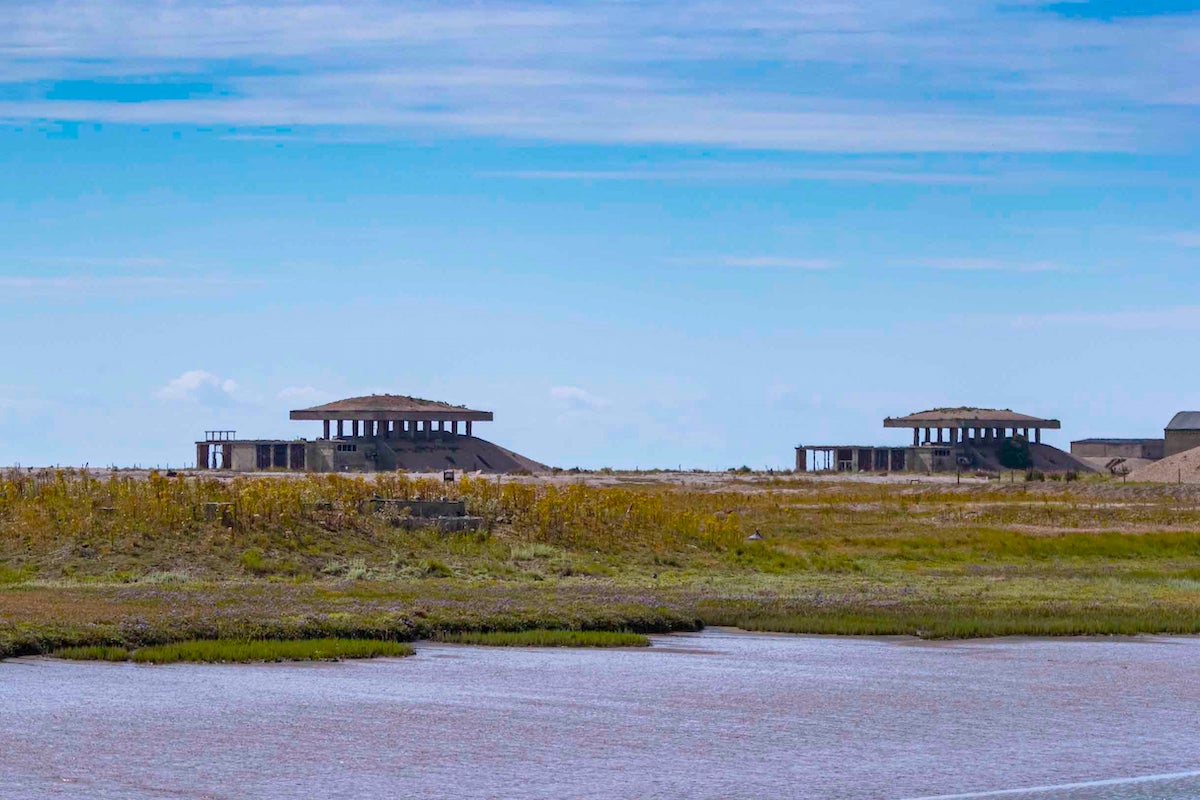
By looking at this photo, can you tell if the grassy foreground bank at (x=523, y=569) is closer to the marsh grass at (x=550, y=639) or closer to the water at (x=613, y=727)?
the marsh grass at (x=550, y=639)

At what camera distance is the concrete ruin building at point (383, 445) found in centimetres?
8669

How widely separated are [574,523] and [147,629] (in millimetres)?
20326

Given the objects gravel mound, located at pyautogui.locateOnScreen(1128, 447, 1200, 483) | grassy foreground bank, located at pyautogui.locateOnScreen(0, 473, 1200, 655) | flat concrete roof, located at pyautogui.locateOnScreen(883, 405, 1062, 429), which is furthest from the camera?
flat concrete roof, located at pyautogui.locateOnScreen(883, 405, 1062, 429)

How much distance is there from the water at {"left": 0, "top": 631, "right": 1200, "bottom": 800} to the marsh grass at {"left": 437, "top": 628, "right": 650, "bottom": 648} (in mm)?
832

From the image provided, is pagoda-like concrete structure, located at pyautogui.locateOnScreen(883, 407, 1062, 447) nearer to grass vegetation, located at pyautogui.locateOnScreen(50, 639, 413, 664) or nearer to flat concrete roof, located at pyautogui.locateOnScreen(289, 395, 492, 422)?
flat concrete roof, located at pyautogui.locateOnScreen(289, 395, 492, 422)

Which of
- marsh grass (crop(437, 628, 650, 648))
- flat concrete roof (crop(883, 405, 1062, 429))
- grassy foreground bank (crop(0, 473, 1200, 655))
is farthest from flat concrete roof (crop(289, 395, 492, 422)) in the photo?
marsh grass (crop(437, 628, 650, 648))

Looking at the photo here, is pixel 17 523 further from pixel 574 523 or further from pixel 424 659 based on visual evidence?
pixel 424 659

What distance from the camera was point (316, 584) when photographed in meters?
29.8

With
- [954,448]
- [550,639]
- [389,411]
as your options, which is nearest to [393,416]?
[389,411]

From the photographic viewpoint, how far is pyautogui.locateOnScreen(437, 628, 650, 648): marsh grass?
2105 centimetres

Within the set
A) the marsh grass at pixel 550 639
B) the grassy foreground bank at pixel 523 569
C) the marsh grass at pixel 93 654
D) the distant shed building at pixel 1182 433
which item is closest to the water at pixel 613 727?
the marsh grass at pixel 93 654

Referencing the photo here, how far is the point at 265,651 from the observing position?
19.0 meters

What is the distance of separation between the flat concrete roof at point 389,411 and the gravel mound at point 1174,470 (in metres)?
37.8

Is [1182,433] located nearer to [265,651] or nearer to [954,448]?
[954,448]
